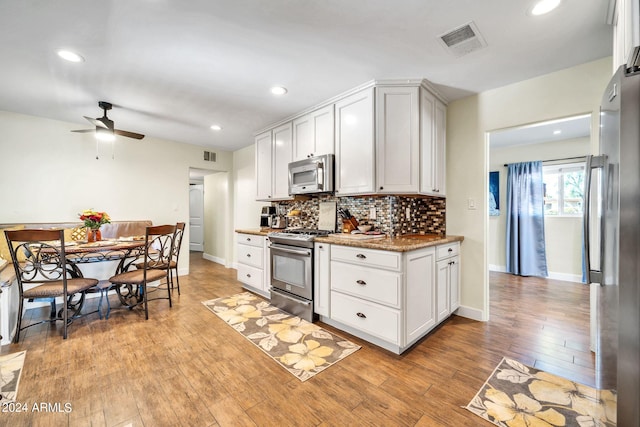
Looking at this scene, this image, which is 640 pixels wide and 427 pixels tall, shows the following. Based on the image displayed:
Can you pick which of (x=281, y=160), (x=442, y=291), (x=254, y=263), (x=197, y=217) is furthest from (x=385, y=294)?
(x=197, y=217)

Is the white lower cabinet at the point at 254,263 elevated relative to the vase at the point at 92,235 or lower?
lower

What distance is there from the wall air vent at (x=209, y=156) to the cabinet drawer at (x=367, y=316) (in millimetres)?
4080

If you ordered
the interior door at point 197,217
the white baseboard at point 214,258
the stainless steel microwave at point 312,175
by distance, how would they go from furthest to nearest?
the interior door at point 197,217, the white baseboard at point 214,258, the stainless steel microwave at point 312,175

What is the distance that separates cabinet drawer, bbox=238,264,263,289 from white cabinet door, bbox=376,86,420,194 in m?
1.97

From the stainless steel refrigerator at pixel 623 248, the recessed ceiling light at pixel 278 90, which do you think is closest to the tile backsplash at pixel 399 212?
the recessed ceiling light at pixel 278 90

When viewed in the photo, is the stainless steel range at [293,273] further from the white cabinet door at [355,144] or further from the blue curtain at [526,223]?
the blue curtain at [526,223]

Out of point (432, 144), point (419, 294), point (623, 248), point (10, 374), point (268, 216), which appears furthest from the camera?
point (268, 216)

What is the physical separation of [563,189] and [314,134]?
15.1 ft

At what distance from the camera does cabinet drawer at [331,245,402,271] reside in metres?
2.05

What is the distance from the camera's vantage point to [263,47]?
2062mm

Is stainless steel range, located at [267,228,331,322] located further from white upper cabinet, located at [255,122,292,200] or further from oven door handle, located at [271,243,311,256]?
white upper cabinet, located at [255,122,292,200]

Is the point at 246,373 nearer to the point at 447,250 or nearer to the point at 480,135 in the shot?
the point at 447,250

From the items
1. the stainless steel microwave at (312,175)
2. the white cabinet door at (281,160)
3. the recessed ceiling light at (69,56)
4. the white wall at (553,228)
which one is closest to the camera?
the recessed ceiling light at (69,56)

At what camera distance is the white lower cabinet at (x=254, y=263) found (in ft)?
11.1
